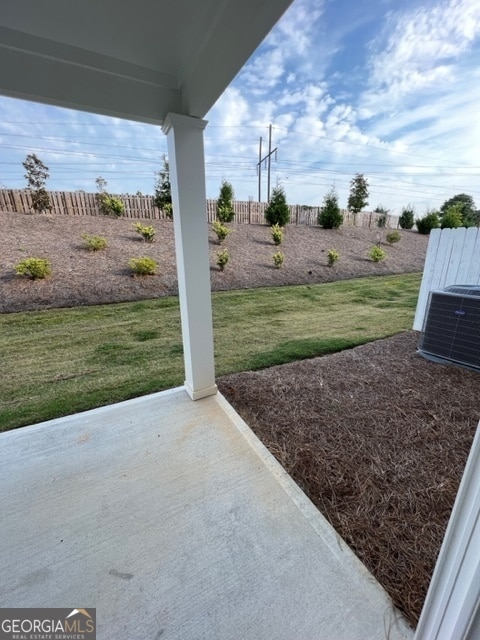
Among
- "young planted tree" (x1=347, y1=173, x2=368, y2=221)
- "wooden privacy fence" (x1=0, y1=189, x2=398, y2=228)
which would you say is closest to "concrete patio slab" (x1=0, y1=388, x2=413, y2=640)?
"wooden privacy fence" (x1=0, y1=189, x2=398, y2=228)

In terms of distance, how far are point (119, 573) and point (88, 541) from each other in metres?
0.25

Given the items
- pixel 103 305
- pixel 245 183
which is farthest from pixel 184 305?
pixel 245 183

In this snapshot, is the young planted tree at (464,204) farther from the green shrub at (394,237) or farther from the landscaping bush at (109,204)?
the green shrub at (394,237)

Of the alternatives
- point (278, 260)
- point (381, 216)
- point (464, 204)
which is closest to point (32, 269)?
point (278, 260)

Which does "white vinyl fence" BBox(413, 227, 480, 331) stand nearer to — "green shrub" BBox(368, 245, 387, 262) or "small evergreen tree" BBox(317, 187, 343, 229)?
"green shrub" BBox(368, 245, 387, 262)

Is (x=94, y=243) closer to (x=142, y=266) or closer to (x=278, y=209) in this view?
(x=142, y=266)

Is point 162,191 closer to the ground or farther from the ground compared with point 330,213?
farther from the ground

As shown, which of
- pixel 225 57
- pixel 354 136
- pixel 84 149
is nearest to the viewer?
pixel 225 57

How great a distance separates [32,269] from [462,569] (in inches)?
287

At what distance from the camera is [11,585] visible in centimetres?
115

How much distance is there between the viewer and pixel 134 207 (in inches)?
391

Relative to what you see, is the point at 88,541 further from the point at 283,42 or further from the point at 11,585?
the point at 283,42

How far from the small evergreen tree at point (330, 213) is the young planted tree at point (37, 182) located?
10869 mm

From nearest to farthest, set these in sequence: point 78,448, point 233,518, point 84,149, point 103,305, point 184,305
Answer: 1. point 233,518
2. point 78,448
3. point 184,305
4. point 103,305
5. point 84,149
